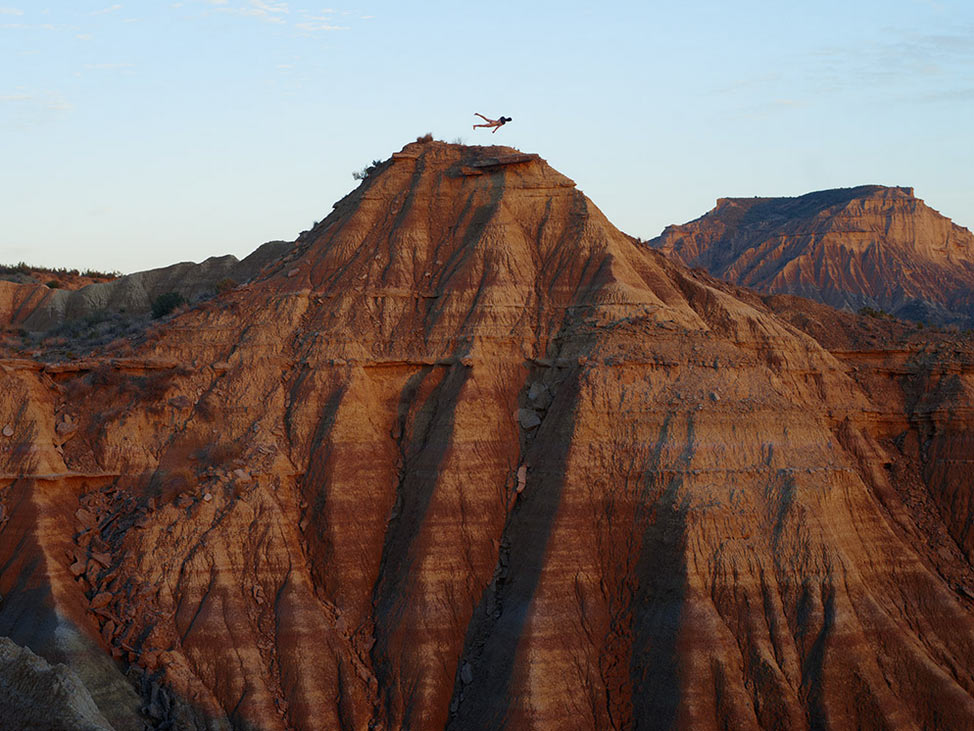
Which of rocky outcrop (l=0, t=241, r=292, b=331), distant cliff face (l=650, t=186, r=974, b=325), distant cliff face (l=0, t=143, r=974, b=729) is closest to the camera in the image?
distant cliff face (l=0, t=143, r=974, b=729)

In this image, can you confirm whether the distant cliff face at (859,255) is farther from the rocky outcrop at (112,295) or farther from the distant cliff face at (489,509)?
the distant cliff face at (489,509)

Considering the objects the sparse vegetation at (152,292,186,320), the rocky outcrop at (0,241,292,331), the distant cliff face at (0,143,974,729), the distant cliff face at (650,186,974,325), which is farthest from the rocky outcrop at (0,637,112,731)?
the distant cliff face at (650,186,974,325)

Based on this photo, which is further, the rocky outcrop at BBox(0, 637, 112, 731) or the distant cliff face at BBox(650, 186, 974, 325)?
the distant cliff face at BBox(650, 186, 974, 325)

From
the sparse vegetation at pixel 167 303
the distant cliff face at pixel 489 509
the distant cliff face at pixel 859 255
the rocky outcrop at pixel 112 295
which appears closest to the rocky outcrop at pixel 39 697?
the distant cliff face at pixel 489 509

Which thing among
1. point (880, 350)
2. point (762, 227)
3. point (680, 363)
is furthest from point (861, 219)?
point (680, 363)

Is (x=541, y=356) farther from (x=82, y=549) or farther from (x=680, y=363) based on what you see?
(x=82, y=549)

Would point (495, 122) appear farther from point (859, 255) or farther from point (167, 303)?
point (859, 255)

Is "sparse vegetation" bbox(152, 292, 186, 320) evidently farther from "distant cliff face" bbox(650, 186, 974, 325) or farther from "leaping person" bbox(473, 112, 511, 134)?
"distant cliff face" bbox(650, 186, 974, 325)
